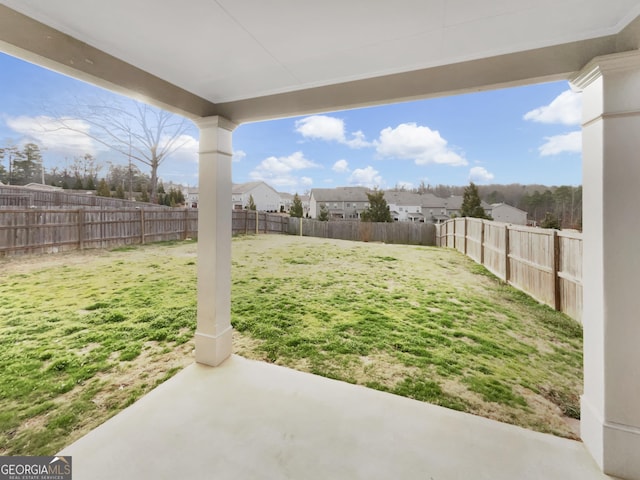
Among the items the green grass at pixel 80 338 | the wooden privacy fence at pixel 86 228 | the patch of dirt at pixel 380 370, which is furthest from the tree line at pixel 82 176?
the patch of dirt at pixel 380 370

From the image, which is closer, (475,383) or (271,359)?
(475,383)

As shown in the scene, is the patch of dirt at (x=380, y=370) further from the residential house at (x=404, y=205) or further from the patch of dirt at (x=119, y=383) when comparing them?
the residential house at (x=404, y=205)

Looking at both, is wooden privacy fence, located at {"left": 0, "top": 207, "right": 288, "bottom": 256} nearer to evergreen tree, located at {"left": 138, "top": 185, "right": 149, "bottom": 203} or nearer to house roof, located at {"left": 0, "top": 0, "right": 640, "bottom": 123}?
evergreen tree, located at {"left": 138, "top": 185, "right": 149, "bottom": 203}

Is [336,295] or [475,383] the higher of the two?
[336,295]

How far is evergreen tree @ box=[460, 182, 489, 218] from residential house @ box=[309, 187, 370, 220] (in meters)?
4.09

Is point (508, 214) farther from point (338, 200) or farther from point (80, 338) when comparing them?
point (338, 200)

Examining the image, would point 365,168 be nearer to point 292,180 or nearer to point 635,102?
point 292,180

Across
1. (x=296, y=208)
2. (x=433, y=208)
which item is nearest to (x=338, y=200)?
(x=296, y=208)

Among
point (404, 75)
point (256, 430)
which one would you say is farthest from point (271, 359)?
point (404, 75)

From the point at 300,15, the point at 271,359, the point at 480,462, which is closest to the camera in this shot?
the point at 300,15

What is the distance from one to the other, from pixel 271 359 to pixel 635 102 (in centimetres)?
253

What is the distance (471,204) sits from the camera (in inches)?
249

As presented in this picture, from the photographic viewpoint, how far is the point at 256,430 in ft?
4.46

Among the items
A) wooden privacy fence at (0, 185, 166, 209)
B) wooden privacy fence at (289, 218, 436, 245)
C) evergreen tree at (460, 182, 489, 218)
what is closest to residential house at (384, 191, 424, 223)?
wooden privacy fence at (289, 218, 436, 245)
